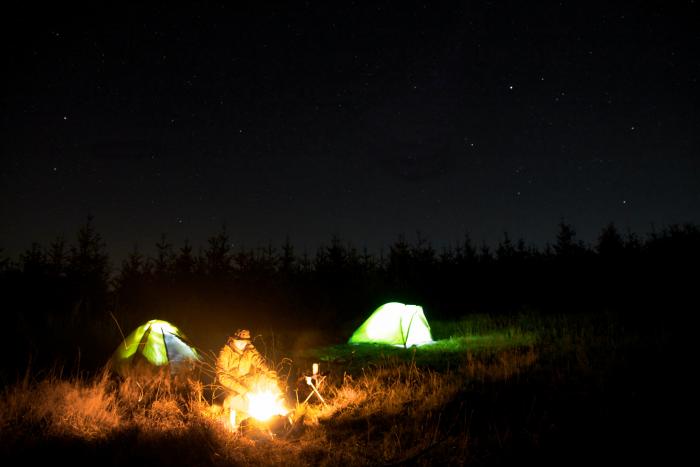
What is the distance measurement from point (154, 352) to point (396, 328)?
6.89 meters

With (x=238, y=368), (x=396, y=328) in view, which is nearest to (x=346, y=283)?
(x=396, y=328)

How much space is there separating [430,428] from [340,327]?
47.5 feet

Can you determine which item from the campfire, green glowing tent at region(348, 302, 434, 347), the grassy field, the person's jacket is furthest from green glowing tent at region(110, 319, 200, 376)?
green glowing tent at region(348, 302, 434, 347)

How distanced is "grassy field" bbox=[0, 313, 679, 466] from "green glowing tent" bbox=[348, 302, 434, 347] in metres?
5.28

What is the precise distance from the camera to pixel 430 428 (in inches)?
222

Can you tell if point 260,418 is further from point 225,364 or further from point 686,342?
point 686,342

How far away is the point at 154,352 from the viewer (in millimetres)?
9828

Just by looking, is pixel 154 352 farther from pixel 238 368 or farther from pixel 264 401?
pixel 264 401

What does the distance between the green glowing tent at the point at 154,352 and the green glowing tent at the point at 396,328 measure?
18.8 feet

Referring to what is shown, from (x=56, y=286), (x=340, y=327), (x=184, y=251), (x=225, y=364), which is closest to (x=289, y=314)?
(x=340, y=327)

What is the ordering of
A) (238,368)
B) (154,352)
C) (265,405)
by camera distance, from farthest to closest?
(154,352) → (238,368) → (265,405)

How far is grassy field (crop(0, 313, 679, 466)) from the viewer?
4996mm

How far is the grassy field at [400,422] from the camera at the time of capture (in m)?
5.00

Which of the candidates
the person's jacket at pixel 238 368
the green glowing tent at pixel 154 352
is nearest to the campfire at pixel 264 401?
the person's jacket at pixel 238 368
